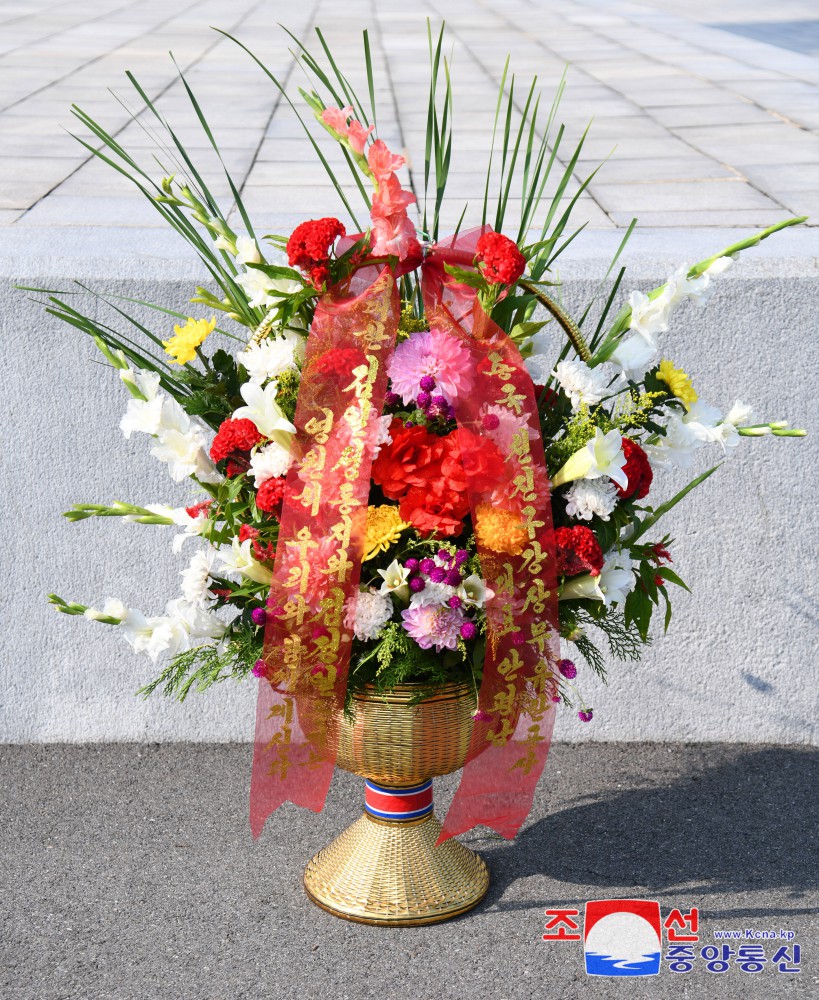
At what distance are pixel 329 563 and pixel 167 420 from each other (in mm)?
379

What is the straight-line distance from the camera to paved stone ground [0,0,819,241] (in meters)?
3.62

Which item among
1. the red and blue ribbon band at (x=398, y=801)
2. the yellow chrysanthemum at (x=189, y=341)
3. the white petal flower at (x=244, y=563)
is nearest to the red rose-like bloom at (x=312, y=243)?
the yellow chrysanthemum at (x=189, y=341)

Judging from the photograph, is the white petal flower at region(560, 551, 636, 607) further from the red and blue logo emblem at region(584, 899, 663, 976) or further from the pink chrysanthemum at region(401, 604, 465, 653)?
the red and blue logo emblem at region(584, 899, 663, 976)

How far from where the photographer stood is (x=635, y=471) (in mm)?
1997

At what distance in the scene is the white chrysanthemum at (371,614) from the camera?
1.94 m

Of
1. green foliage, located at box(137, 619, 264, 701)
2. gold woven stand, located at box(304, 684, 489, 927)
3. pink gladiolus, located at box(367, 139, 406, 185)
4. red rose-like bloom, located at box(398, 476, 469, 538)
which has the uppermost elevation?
pink gladiolus, located at box(367, 139, 406, 185)

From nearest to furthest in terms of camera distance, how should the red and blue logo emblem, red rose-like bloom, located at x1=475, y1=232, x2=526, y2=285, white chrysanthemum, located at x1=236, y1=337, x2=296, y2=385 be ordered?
1. red rose-like bloom, located at x1=475, y1=232, x2=526, y2=285
2. white chrysanthemum, located at x1=236, y1=337, x2=296, y2=385
3. the red and blue logo emblem

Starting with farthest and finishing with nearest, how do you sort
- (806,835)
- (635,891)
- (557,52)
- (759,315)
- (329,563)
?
1. (557,52)
2. (759,315)
3. (806,835)
4. (635,891)
5. (329,563)

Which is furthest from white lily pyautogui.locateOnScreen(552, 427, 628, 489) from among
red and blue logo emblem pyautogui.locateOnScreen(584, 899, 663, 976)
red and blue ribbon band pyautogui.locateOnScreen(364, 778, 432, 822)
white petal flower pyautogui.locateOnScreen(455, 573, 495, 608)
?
red and blue logo emblem pyautogui.locateOnScreen(584, 899, 663, 976)

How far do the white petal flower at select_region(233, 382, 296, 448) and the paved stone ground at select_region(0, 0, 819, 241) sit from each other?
1.29 metres

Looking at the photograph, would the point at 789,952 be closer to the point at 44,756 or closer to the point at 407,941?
the point at 407,941

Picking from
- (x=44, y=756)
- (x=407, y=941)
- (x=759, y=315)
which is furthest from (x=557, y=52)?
(x=407, y=941)

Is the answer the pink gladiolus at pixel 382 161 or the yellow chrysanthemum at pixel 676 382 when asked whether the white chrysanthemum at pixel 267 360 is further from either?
the yellow chrysanthemum at pixel 676 382

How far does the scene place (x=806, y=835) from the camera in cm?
261
